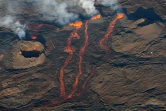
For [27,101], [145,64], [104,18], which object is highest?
[104,18]

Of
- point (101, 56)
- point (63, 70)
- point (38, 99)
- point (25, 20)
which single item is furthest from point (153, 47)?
point (25, 20)

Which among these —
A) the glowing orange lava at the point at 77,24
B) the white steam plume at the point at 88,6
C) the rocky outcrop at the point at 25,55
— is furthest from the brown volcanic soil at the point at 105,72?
the white steam plume at the point at 88,6

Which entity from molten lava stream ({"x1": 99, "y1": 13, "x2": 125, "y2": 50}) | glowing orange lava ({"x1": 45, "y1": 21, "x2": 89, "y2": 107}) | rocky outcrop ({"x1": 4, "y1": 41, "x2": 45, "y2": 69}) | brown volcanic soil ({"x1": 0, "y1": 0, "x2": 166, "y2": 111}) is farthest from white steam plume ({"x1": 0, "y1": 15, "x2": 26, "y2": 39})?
molten lava stream ({"x1": 99, "y1": 13, "x2": 125, "y2": 50})

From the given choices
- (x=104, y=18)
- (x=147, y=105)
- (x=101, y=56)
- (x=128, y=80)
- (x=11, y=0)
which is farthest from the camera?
(x=11, y=0)

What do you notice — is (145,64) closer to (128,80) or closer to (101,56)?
(128,80)

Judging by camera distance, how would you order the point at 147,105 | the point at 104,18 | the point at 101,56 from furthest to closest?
the point at 104,18 < the point at 101,56 < the point at 147,105

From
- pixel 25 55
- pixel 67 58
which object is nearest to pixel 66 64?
pixel 67 58

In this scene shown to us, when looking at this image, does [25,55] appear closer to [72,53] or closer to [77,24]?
[72,53]
